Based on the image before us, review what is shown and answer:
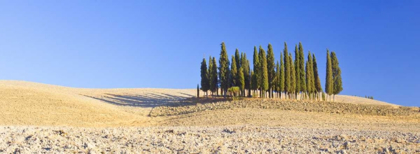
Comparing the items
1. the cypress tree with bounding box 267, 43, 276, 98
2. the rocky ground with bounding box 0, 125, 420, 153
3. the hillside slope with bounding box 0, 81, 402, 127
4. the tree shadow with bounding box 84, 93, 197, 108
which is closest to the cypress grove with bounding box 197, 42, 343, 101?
the cypress tree with bounding box 267, 43, 276, 98

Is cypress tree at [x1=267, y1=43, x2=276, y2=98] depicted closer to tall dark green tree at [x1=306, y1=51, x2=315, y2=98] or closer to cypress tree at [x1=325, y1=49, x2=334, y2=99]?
tall dark green tree at [x1=306, y1=51, x2=315, y2=98]

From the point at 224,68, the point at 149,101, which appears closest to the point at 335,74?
the point at 224,68

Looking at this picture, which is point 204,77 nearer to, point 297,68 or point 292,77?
point 292,77

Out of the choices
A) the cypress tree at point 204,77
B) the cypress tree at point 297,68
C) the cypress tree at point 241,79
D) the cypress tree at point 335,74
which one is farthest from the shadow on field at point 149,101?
the cypress tree at point 335,74

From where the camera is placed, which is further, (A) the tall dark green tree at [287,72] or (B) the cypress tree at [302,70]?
(B) the cypress tree at [302,70]

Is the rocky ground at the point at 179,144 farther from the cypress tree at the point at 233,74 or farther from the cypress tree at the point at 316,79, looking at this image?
the cypress tree at the point at 316,79

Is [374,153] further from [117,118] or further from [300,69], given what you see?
[300,69]

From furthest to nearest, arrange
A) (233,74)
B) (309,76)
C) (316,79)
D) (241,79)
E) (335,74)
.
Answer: (335,74), (316,79), (309,76), (233,74), (241,79)

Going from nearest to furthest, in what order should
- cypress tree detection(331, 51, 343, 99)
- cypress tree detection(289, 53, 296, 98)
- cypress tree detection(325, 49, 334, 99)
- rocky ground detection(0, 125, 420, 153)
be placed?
rocky ground detection(0, 125, 420, 153), cypress tree detection(289, 53, 296, 98), cypress tree detection(325, 49, 334, 99), cypress tree detection(331, 51, 343, 99)

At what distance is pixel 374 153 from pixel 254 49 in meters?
34.7

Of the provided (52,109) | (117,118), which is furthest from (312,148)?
(52,109)

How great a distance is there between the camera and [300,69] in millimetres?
42906

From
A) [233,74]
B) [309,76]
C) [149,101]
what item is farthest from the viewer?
[149,101]

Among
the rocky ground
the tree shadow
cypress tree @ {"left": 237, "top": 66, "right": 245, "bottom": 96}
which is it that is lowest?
the rocky ground
